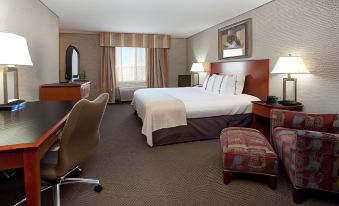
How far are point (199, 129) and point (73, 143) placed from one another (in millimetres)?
2208

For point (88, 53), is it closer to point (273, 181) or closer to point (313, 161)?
point (273, 181)

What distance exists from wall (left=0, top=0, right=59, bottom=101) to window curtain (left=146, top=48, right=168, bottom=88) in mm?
3209

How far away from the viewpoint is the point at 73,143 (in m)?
1.56

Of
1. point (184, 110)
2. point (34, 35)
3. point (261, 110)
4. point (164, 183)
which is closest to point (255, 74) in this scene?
point (261, 110)

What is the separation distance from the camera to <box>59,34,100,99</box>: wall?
6652 millimetres

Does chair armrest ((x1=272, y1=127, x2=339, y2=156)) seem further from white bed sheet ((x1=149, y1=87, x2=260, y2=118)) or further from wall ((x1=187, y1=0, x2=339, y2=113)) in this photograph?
white bed sheet ((x1=149, y1=87, x2=260, y2=118))

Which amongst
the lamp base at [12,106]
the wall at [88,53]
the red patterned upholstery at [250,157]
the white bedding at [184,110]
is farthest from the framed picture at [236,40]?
the lamp base at [12,106]

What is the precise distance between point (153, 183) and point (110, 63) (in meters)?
5.46

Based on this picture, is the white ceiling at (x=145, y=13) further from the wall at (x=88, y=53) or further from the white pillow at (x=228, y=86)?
the white pillow at (x=228, y=86)

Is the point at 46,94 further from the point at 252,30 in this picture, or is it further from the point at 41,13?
the point at 252,30

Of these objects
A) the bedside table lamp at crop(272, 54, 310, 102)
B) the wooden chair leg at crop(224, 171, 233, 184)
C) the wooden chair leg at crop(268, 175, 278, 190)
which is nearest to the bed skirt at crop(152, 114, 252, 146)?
the bedside table lamp at crop(272, 54, 310, 102)

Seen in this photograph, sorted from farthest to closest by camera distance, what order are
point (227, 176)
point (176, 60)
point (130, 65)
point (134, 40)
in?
point (176, 60) < point (130, 65) < point (134, 40) < point (227, 176)

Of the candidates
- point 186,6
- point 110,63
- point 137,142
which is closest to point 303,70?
point 186,6

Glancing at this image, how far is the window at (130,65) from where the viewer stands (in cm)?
715
